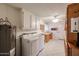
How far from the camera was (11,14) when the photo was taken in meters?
1.29

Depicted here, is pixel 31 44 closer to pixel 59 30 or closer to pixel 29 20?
pixel 29 20

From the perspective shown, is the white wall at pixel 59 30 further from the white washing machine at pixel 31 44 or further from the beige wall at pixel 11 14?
the beige wall at pixel 11 14

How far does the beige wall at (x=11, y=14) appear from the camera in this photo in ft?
4.06

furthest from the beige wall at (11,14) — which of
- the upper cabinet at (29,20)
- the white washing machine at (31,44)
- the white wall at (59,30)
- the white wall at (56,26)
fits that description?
the white wall at (59,30)

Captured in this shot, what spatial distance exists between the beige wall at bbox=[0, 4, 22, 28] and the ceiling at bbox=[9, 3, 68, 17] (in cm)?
8

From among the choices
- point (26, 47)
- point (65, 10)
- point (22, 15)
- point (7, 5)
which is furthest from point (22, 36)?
point (65, 10)

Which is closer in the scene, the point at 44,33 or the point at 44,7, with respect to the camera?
the point at 44,7

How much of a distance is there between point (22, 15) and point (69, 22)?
0.64m

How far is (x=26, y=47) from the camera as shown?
4.69 ft

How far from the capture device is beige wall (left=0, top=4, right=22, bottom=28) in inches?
48.7

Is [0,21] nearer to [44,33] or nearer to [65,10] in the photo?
[44,33]

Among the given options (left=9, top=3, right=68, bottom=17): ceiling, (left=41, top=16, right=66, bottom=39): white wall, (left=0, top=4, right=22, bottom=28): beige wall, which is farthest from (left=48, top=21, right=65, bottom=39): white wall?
(left=0, top=4, right=22, bottom=28): beige wall

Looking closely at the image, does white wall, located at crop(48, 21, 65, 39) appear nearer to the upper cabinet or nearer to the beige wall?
the upper cabinet

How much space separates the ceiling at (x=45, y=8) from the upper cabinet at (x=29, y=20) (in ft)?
0.21
